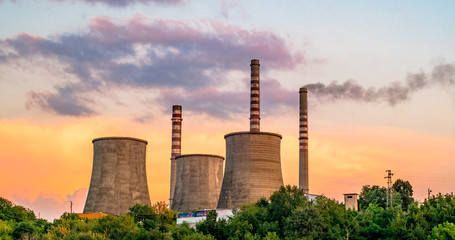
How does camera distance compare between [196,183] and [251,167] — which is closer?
[251,167]

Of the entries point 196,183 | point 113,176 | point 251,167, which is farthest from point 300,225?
point 196,183

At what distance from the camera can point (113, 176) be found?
7838 cm

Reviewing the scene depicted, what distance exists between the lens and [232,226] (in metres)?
55.0

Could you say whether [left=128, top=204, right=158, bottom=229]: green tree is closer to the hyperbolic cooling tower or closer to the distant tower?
the hyperbolic cooling tower

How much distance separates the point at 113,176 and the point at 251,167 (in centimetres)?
1588

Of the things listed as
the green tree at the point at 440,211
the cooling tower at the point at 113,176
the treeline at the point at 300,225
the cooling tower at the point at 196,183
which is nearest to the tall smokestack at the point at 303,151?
the cooling tower at the point at 196,183

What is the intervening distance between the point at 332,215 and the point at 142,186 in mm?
31950

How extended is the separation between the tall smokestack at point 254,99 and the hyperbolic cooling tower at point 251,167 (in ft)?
28.3

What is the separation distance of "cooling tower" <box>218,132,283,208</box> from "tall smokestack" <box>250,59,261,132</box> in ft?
29.3

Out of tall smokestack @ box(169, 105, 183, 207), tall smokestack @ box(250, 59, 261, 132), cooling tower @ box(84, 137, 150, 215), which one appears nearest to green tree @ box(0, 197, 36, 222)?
cooling tower @ box(84, 137, 150, 215)

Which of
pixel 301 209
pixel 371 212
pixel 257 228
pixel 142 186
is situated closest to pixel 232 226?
pixel 257 228

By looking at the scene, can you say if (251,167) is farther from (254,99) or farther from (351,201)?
(254,99)

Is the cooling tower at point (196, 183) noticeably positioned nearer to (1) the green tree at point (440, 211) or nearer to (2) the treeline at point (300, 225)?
(2) the treeline at point (300, 225)

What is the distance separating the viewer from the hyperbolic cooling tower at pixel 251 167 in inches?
2923
